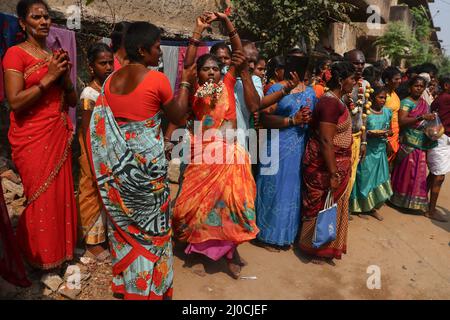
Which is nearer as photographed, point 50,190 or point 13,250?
point 13,250

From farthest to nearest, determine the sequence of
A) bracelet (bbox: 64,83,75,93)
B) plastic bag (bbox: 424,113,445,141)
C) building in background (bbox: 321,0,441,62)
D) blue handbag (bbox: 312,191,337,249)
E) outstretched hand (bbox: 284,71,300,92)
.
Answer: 1. building in background (bbox: 321,0,441,62)
2. plastic bag (bbox: 424,113,445,141)
3. blue handbag (bbox: 312,191,337,249)
4. outstretched hand (bbox: 284,71,300,92)
5. bracelet (bbox: 64,83,75,93)

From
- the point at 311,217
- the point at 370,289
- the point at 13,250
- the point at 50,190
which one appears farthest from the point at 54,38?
the point at 370,289

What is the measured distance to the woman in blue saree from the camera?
3.80 m

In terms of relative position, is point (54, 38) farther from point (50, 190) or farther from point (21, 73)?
point (50, 190)

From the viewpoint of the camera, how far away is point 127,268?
2.64 m

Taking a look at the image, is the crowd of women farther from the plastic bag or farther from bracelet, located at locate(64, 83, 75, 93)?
the plastic bag

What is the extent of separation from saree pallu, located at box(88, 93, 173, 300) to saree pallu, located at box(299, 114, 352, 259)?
170cm

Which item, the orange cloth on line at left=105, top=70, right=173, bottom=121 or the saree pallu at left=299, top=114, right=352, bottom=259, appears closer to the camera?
the orange cloth on line at left=105, top=70, right=173, bottom=121

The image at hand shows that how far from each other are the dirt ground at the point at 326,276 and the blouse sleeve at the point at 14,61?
158 centimetres

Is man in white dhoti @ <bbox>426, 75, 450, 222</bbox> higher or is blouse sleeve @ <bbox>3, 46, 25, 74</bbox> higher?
blouse sleeve @ <bbox>3, 46, 25, 74</bbox>

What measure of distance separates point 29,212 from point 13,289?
59cm

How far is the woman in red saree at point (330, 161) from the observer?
3583mm

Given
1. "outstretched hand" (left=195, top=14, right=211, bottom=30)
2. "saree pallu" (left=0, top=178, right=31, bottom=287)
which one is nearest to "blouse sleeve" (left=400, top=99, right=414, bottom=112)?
"outstretched hand" (left=195, top=14, right=211, bottom=30)

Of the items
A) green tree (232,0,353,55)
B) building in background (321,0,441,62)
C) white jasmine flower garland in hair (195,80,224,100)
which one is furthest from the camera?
building in background (321,0,441,62)
